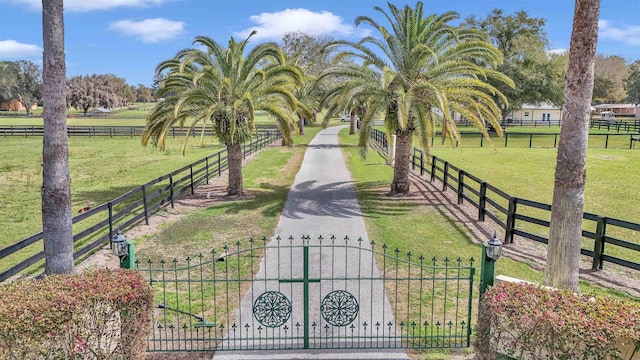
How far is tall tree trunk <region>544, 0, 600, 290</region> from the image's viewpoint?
6.40 meters

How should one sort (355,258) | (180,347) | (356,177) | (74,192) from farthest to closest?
(356,177) → (74,192) → (355,258) → (180,347)

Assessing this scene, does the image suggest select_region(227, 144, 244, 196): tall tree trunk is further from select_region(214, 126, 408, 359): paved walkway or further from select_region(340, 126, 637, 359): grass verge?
select_region(340, 126, 637, 359): grass verge

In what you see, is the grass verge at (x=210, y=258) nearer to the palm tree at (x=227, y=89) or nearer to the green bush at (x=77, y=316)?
the green bush at (x=77, y=316)

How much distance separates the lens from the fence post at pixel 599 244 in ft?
29.1

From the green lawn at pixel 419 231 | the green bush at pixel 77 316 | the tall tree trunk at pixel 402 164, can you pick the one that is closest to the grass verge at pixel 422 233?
the green lawn at pixel 419 231

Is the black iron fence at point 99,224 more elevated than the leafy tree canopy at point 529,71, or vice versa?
the leafy tree canopy at point 529,71

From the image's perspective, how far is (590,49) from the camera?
641 centimetres

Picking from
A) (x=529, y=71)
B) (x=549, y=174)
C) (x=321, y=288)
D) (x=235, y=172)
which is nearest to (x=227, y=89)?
(x=235, y=172)

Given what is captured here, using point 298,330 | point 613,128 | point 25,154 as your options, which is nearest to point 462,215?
point 298,330

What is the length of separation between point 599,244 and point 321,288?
5.75 meters

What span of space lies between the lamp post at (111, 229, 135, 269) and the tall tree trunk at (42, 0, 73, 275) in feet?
3.24

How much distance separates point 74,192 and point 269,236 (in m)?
10.8

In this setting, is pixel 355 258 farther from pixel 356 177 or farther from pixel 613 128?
pixel 613 128

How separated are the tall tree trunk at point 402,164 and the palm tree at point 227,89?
4.10 metres
